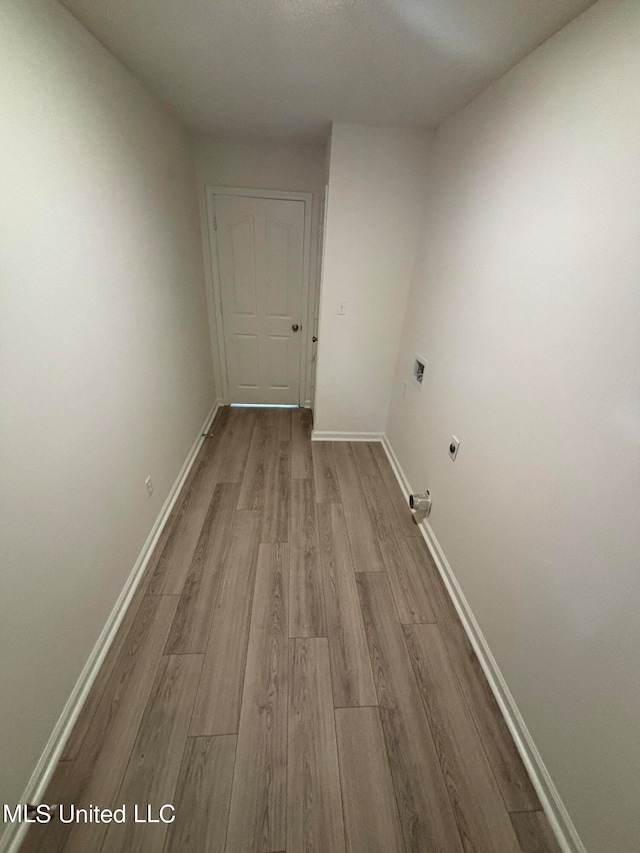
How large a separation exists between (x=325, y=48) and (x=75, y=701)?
274cm

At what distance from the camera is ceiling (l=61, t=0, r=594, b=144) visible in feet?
3.56

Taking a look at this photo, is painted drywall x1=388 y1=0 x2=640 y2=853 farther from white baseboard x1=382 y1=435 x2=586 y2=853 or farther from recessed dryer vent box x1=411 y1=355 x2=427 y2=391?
recessed dryer vent box x1=411 y1=355 x2=427 y2=391

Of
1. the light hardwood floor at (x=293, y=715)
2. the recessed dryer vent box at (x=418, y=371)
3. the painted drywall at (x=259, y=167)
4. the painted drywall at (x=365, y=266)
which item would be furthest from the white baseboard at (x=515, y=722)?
the painted drywall at (x=259, y=167)

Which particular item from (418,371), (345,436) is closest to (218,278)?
(345,436)

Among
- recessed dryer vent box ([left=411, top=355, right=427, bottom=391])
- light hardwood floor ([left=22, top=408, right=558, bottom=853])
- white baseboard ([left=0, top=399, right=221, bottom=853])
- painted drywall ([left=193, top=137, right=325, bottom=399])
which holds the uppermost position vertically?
painted drywall ([left=193, top=137, right=325, bottom=399])

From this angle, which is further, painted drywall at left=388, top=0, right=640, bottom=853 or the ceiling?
the ceiling

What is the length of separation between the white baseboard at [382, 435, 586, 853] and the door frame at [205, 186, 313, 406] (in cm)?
227

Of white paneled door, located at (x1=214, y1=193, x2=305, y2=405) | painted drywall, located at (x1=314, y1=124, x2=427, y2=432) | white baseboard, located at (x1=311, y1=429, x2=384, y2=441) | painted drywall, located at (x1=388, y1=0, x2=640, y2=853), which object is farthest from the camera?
white baseboard, located at (x1=311, y1=429, x2=384, y2=441)

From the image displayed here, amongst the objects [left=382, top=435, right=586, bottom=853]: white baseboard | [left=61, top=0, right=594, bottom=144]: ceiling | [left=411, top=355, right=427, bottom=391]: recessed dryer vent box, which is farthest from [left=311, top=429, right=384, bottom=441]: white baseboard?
[left=61, top=0, right=594, bottom=144]: ceiling

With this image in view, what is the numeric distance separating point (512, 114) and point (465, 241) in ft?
1.63

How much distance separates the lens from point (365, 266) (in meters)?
2.46

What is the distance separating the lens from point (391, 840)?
1.00 meters

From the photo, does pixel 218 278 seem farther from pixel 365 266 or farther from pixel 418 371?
pixel 418 371

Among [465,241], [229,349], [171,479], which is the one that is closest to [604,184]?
[465,241]
